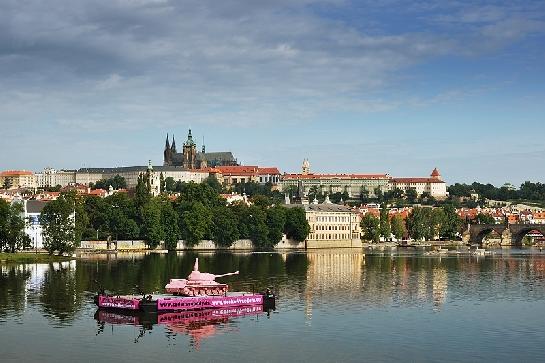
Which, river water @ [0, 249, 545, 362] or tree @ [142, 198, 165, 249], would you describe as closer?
river water @ [0, 249, 545, 362]

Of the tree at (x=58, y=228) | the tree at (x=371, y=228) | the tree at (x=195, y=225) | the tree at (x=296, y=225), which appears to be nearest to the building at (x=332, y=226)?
the tree at (x=371, y=228)

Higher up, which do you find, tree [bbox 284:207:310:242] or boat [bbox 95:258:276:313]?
tree [bbox 284:207:310:242]

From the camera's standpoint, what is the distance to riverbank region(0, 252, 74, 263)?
8419 cm

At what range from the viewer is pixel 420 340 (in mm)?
42281

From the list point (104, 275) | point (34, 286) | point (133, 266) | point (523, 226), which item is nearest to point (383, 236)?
point (523, 226)

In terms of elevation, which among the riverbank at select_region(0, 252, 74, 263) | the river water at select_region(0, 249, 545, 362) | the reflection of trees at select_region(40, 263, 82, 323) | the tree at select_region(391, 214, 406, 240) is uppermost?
the tree at select_region(391, 214, 406, 240)

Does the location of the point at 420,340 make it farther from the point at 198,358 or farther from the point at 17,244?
the point at 17,244

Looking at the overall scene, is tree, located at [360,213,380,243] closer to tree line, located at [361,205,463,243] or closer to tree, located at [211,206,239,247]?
tree line, located at [361,205,463,243]

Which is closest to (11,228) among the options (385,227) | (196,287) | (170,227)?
(170,227)

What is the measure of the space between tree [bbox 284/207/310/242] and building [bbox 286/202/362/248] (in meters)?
7.78

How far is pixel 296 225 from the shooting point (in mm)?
137875

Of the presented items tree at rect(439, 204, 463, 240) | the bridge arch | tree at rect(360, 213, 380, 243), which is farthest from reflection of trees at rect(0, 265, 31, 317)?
tree at rect(439, 204, 463, 240)

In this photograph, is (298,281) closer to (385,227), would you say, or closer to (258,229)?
(258,229)

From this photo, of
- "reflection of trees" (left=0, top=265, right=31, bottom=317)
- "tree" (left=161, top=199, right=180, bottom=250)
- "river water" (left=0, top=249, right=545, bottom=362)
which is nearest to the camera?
"river water" (left=0, top=249, right=545, bottom=362)
